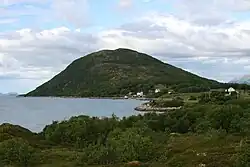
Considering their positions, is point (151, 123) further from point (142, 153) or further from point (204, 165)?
point (204, 165)

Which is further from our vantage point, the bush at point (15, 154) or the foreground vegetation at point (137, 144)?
the bush at point (15, 154)

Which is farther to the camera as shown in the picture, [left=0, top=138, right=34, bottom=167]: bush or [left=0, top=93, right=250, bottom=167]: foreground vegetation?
[left=0, top=138, right=34, bottom=167]: bush

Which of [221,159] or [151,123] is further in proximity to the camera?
[151,123]

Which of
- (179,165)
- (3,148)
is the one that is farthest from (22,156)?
(179,165)

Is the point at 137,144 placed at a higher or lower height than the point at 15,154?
higher

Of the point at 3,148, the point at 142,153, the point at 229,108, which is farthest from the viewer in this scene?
the point at 229,108

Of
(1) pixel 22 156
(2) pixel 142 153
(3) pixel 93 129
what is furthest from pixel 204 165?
(3) pixel 93 129

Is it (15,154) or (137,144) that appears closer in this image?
(137,144)

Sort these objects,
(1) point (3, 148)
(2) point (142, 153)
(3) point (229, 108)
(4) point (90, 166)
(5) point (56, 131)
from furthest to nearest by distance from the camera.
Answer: (3) point (229, 108) → (5) point (56, 131) → (1) point (3, 148) → (2) point (142, 153) → (4) point (90, 166)
